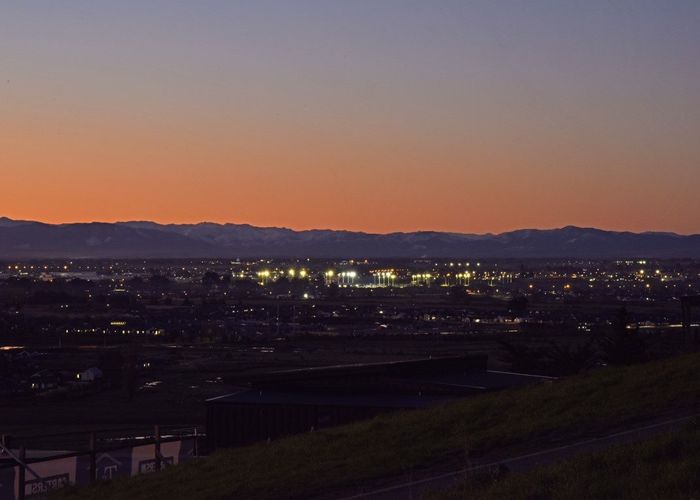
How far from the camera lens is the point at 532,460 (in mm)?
12859

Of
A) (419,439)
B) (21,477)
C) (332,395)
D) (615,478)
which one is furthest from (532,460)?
(332,395)

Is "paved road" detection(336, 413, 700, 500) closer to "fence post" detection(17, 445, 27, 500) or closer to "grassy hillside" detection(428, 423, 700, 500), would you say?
"grassy hillside" detection(428, 423, 700, 500)

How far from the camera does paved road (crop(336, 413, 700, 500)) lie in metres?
12.0

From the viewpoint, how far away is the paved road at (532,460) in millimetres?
11961

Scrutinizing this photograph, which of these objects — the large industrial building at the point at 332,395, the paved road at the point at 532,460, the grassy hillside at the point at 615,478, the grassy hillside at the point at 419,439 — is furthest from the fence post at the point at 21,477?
the large industrial building at the point at 332,395

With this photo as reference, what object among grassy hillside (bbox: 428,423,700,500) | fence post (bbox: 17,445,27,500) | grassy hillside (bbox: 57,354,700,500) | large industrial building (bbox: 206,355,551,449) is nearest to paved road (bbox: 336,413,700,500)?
grassy hillside (bbox: 57,354,700,500)

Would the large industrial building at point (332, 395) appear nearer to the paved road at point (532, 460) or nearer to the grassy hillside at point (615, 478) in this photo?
the paved road at point (532, 460)

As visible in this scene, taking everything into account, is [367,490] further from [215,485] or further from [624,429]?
[624,429]

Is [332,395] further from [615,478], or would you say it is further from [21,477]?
[615,478]

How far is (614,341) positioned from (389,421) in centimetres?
2092

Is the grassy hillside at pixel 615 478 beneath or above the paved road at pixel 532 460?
above

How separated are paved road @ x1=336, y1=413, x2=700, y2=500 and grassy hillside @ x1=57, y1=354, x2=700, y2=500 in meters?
0.61

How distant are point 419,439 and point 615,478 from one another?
214 inches

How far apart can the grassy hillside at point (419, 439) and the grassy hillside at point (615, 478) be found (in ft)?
7.75
